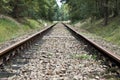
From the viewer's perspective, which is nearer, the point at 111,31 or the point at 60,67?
the point at 60,67

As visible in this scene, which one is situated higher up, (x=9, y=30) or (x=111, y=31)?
(x=9, y=30)

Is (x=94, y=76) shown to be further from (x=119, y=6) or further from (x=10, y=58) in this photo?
(x=119, y=6)

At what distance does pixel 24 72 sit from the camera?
23.4 feet

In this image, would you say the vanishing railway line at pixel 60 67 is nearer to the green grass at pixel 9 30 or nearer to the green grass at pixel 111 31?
the green grass at pixel 111 31

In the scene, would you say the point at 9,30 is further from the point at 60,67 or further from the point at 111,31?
the point at 60,67

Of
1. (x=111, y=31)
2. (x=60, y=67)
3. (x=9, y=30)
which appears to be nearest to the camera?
(x=60, y=67)

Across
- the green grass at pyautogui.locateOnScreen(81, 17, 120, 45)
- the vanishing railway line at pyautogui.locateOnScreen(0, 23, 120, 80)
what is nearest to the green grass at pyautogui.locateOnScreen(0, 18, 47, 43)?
the green grass at pyautogui.locateOnScreen(81, 17, 120, 45)

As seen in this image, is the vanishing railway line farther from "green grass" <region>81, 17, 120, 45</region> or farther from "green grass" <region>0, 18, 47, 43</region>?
"green grass" <region>0, 18, 47, 43</region>

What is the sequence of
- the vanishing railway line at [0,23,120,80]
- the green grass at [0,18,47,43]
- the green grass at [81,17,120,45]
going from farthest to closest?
the green grass at [0,18,47,43]
the green grass at [81,17,120,45]
the vanishing railway line at [0,23,120,80]

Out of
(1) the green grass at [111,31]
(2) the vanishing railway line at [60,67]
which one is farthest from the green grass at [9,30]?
(2) the vanishing railway line at [60,67]

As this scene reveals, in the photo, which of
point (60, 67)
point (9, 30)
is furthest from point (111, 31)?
point (60, 67)

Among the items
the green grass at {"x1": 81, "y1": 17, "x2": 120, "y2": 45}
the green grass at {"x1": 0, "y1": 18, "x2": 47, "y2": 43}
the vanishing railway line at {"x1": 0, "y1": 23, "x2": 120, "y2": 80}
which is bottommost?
the green grass at {"x1": 81, "y1": 17, "x2": 120, "y2": 45}

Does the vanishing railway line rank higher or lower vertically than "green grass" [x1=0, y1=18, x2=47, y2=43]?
higher

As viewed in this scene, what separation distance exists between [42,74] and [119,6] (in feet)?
90.9
